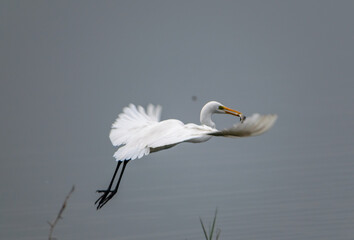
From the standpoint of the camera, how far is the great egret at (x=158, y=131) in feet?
17.3

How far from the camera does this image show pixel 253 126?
5.22 metres

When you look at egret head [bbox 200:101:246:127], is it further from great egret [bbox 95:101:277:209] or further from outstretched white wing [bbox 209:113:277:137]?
Answer: outstretched white wing [bbox 209:113:277:137]

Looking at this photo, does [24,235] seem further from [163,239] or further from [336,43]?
[336,43]

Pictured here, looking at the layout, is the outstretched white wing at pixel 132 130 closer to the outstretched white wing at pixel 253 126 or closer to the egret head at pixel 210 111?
the egret head at pixel 210 111

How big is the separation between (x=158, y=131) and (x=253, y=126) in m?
1.62

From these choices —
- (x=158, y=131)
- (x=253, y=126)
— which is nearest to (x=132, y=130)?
(x=158, y=131)

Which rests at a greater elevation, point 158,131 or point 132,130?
point 132,130

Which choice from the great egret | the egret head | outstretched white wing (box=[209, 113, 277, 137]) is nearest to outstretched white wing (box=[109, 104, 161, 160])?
the great egret

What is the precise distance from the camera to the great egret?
17.3 feet

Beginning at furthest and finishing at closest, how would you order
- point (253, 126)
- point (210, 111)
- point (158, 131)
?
point (210, 111) → point (158, 131) → point (253, 126)

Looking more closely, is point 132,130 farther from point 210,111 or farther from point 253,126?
point 253,126

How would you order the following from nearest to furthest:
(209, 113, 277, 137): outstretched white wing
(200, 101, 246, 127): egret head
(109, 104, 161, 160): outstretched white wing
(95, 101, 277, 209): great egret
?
(209, 113, 277, 137): outstretched white wing
(95, 101, 277, 209): great egret
(109, 104, 161, 160): outstretched white wing
(200, 101, 246, 127): egret head

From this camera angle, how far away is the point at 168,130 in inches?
260

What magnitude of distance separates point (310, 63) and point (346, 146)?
6409mm
